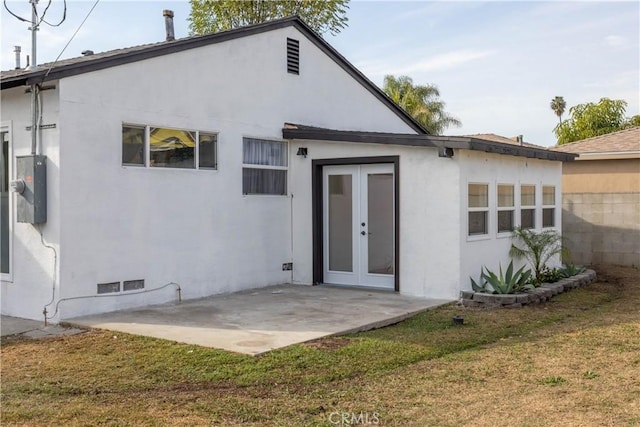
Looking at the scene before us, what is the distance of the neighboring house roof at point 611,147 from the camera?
16609mm

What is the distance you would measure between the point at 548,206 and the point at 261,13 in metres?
21.3

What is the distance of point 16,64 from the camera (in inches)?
613

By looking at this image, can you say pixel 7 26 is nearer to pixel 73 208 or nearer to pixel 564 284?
pixel 73 208

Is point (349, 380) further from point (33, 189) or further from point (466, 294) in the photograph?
point (33, 189)

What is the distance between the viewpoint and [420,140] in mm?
11039

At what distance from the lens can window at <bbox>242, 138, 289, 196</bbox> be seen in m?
12.4

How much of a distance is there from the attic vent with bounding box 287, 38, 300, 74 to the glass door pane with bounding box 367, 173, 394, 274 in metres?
3.03

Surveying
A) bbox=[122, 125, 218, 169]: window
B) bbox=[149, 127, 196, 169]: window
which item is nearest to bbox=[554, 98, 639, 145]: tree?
bbox=[122, 125, 218, 169]: window

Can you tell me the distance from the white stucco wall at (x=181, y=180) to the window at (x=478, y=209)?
→ 367cm

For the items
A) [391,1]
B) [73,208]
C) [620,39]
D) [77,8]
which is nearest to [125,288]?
[73,208]

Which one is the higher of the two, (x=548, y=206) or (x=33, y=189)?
(x=33, y=189)

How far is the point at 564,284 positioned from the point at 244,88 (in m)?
6.93

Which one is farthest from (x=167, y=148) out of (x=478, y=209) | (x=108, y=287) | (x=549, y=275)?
(x=549, y=275)

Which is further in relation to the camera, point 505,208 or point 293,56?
point 293,56
